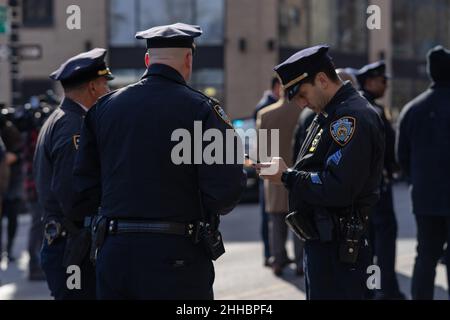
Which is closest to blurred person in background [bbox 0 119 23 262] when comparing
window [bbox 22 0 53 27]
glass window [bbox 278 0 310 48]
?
window [bbox 22 0 53 27]

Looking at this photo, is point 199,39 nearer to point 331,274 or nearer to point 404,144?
point 404,144

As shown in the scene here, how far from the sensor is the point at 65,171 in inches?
185

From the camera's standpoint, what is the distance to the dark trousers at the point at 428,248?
636 cm

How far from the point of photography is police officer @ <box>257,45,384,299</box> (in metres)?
4.33

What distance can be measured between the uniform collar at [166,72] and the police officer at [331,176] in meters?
0.77

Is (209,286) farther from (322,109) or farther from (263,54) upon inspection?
(263,54)

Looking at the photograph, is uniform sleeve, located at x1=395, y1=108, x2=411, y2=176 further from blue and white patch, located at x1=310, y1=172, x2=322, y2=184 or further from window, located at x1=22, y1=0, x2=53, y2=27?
window, located at x1=22, y1=0, x2=53, y2=27

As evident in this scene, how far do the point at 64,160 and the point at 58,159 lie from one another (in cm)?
5

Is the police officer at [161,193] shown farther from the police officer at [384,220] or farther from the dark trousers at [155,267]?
the police officer at [384,220]

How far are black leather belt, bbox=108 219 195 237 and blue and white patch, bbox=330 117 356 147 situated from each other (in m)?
0.96

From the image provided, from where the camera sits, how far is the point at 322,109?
454 cm

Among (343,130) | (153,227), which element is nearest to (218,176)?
(153,227)

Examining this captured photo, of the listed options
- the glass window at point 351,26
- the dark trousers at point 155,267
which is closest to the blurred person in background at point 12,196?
the dark trousers at point 155,267

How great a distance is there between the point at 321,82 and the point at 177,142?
1.09m
